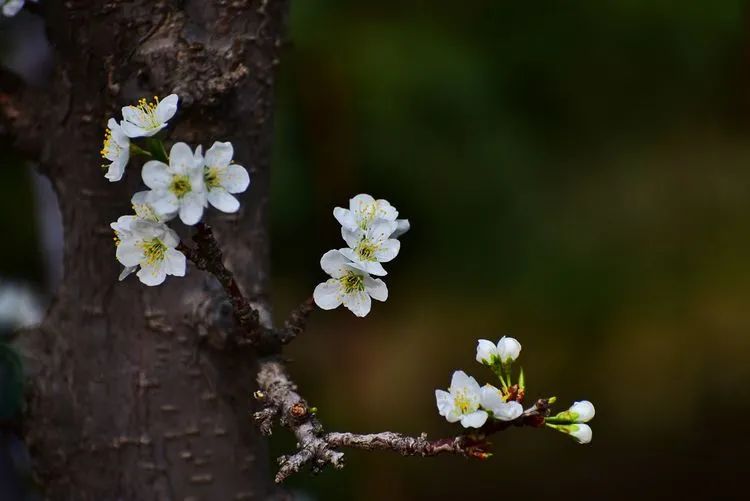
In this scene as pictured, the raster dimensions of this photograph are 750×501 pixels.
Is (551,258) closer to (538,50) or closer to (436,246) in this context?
(436,246)

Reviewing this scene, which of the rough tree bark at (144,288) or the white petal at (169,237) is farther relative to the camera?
the rough tree bark at (144,288)

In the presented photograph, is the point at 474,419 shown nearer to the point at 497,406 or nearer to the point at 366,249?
the point at 497,406

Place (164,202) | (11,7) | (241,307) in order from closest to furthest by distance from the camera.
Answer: (164,202)
(241,307)
(11,7)

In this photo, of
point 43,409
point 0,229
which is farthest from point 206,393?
point 0,229

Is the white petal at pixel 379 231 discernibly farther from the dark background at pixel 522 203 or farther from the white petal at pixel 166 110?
the dark background at pixel 522 203

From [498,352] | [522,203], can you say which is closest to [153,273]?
[498,352]

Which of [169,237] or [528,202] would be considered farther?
[528,202]

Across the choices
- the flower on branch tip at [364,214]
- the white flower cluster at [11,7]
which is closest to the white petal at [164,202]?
the flower on branch tip at [364,214]
